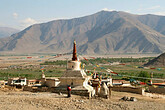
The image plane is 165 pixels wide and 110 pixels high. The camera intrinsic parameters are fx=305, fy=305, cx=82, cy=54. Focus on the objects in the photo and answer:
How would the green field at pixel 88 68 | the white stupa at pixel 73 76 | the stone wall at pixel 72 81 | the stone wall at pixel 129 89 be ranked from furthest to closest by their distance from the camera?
the green field at pixel 88 68 → the stone wall at pixel 129 89 → the white stupa at pixel 73 76 → the stone wall at pixel 72 81

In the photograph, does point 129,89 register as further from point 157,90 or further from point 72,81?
point 72,81

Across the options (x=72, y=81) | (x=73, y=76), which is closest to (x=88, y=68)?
(x=73, y=76)

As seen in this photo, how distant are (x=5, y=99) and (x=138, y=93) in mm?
15546

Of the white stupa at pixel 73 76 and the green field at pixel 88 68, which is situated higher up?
the white stupa at pixel 73 76

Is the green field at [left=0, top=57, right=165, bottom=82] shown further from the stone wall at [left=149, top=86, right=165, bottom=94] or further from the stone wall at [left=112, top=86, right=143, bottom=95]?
the stone wall at [left=112, top=86, right=143, bottom=95]

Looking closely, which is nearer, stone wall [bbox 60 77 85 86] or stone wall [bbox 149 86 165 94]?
stone wall [bbox 60 77 85 86]

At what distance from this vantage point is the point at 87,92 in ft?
94.2

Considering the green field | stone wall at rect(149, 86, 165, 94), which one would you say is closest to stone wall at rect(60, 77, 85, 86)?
the green field

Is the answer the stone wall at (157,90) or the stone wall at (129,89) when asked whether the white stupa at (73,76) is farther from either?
the stone wall at (157,90)

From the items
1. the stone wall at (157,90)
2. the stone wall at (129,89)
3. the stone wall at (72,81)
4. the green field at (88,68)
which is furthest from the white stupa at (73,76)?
the stone wall at (157,90)

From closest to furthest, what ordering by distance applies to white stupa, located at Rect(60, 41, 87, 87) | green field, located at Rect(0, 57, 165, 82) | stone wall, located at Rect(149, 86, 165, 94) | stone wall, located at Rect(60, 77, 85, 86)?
stone wall, located at Rect(60, 77, 85, 86), white stupa, located at Rect(60, 41, 87, 87), stone wall, located at Rect(149, 86, 165, 94), green field, located at Rect(0, 57, 165, 82)

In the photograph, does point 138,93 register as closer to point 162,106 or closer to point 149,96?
point 149,96

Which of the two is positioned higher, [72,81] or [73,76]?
[73,76]

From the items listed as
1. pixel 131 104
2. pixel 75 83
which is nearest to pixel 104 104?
pixel 131 104
